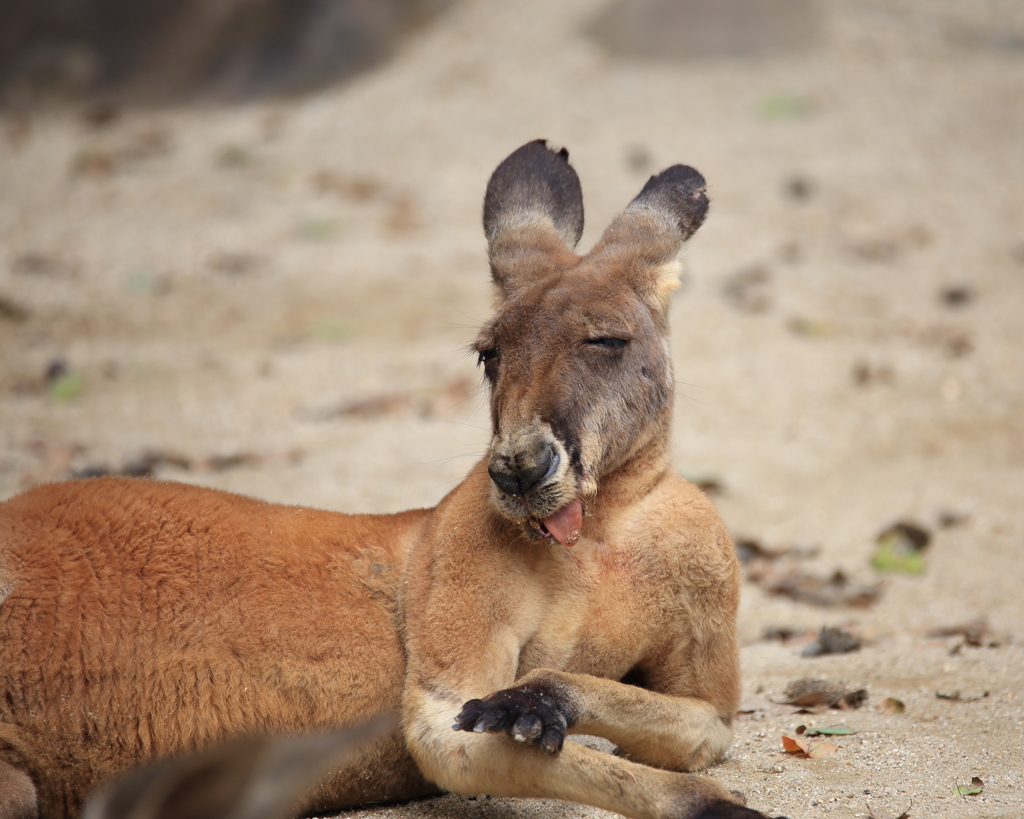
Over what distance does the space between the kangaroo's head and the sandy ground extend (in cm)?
115

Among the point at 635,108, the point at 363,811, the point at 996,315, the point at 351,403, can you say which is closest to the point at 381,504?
the point at 351,403

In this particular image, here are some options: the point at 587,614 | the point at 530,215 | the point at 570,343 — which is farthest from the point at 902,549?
the point at 570,343

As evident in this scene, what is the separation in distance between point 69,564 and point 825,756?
270cm

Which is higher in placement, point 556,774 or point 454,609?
point 454,609

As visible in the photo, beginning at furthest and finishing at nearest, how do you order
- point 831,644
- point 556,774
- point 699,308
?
point 699,308, point 831,644, point 556,774

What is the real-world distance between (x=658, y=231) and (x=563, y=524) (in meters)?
1.24

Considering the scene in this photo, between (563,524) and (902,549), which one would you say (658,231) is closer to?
(563,524)

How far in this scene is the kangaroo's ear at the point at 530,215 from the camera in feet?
13.0

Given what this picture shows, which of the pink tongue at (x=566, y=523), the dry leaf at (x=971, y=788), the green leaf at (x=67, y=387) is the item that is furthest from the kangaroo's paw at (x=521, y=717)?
the green leaf at (x=67, y=387)

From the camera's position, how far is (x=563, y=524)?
3340 mm

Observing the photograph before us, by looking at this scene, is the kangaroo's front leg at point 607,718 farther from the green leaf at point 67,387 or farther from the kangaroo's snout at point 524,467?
the green leaf at point 67,387

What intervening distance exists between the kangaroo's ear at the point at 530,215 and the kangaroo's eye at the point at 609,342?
1.42 ft

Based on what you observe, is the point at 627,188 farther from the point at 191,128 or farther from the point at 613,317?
the point at 613,317

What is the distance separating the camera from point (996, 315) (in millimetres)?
9898
